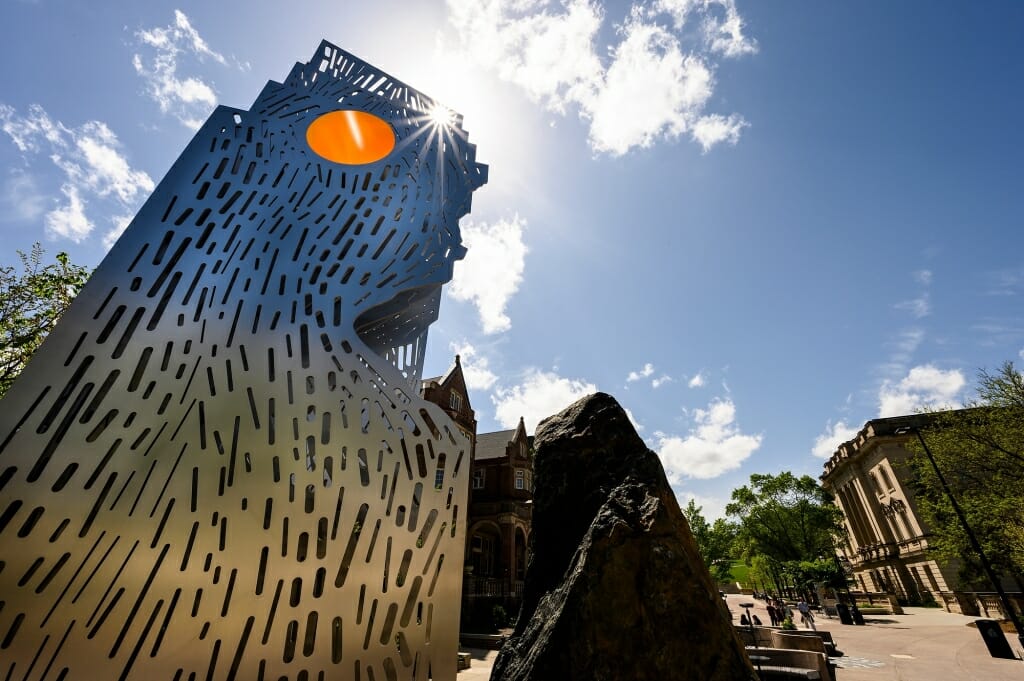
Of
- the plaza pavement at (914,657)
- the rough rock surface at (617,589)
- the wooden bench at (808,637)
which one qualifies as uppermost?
the rough rock surface at (617,589)

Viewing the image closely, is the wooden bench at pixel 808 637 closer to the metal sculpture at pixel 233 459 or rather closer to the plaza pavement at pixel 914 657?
the plaza pavement at pixel 914 657

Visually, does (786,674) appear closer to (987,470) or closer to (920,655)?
(920,655)

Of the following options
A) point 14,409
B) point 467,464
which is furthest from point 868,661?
point 14,409

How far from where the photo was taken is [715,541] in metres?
66.1

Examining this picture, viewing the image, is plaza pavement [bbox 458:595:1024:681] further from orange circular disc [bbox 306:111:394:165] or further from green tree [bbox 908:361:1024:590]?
orange circular disc [bbox 306:111:394:165]

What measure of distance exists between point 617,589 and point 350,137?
10.9 meters

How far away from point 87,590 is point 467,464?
15.4 feet

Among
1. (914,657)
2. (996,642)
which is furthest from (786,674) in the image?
(996,642)

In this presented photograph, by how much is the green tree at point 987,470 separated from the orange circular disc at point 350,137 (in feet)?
102

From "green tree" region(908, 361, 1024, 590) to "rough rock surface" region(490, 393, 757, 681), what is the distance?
2747cm

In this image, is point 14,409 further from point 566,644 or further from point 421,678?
point 566,644

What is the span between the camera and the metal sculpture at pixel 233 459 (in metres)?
4.62

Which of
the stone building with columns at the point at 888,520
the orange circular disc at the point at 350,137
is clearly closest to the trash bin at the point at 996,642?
the stone building with columns at the point at 888,520

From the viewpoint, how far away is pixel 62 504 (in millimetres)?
4781
